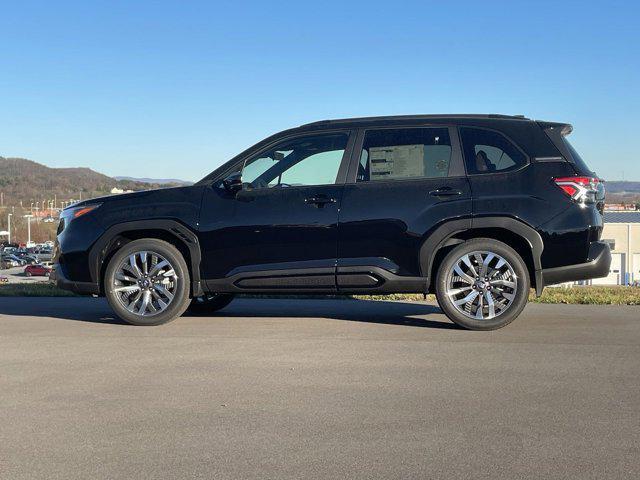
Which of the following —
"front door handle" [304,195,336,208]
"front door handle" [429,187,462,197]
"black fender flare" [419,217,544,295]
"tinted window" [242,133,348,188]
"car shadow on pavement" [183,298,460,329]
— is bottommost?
"car shadow on pavement" [183,298,460,329]

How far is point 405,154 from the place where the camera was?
24.2ft

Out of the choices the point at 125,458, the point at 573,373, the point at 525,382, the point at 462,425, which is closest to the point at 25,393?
the point at 125,458

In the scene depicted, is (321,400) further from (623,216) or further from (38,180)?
(38,180)

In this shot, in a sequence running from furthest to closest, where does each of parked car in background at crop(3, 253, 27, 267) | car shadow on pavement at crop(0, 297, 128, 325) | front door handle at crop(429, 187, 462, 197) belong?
parked car in background at crop(3, 253, 27, 267) < car shadow on pavement at crop(0, 297, 128, 325) < front door handle at crop(429, 187, 462, 197)

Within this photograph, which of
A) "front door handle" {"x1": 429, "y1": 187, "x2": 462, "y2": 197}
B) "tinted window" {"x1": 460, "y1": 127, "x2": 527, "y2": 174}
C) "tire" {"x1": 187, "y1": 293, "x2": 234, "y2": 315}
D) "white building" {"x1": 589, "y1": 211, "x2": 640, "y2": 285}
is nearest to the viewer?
"front door handle" {"x1": 429, "y1": 187, "x2": 462, "y2": 197}

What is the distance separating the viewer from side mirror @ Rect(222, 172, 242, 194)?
7441mm

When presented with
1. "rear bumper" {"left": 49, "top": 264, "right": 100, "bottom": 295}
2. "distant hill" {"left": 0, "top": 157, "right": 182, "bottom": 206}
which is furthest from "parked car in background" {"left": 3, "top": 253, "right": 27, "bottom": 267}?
"rear bumper" {"left": 49, "top": 264, "right": 100, "bottom": 295}

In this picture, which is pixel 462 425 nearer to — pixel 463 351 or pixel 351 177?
pixel 463 351

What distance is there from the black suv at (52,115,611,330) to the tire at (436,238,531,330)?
0.01 m

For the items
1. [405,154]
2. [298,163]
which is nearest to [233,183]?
[298,163]

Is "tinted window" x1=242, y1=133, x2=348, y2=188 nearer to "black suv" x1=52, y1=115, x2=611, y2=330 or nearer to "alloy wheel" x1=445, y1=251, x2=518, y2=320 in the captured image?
"black suv" x1=52, y1=115, x2=611, y2=330

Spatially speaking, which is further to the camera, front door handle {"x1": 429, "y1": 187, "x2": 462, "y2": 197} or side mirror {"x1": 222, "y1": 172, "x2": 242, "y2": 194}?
side mirror {"x1": 222, "y1": 172, "x2": 242, "y2": 194}

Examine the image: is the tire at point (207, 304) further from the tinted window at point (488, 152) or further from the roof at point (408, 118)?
the tinted window at point (488, 152)

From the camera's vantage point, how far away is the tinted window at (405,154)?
7.29 metres
